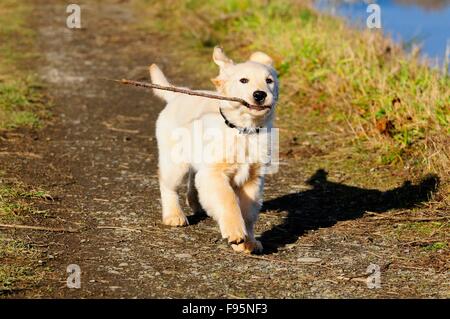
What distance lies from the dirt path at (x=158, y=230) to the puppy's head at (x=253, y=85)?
2.81 feet

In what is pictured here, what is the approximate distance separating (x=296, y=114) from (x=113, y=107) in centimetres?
189

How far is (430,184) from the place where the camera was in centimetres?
624

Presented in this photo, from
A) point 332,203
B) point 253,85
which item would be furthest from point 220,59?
point 332,203

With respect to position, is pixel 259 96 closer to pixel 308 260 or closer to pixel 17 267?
pixel 308 260

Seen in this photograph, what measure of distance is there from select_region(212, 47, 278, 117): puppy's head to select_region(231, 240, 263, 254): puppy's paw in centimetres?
74

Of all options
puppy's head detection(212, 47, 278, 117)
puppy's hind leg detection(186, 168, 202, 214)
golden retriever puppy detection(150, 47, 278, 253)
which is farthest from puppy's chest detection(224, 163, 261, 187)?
puppy's hind leg detection(186, 168, 202, 214)

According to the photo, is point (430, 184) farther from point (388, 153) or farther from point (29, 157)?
point (29, 157)

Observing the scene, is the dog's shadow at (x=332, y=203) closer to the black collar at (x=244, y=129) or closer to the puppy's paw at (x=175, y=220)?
the puppy's paw at (x=175, y=220)

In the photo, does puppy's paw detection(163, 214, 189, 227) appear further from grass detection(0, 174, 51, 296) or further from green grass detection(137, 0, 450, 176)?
green grass detection(137, 0, 450, 176)

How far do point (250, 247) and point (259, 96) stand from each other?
0.87 meters

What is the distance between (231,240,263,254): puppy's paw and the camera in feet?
16.4

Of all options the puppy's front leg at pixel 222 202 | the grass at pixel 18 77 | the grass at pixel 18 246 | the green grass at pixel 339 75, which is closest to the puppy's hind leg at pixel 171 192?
the puppy's front leg at pixel 222 202

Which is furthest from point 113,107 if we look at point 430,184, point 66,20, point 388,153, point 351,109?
point 66,20

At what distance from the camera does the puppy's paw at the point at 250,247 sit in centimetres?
498
